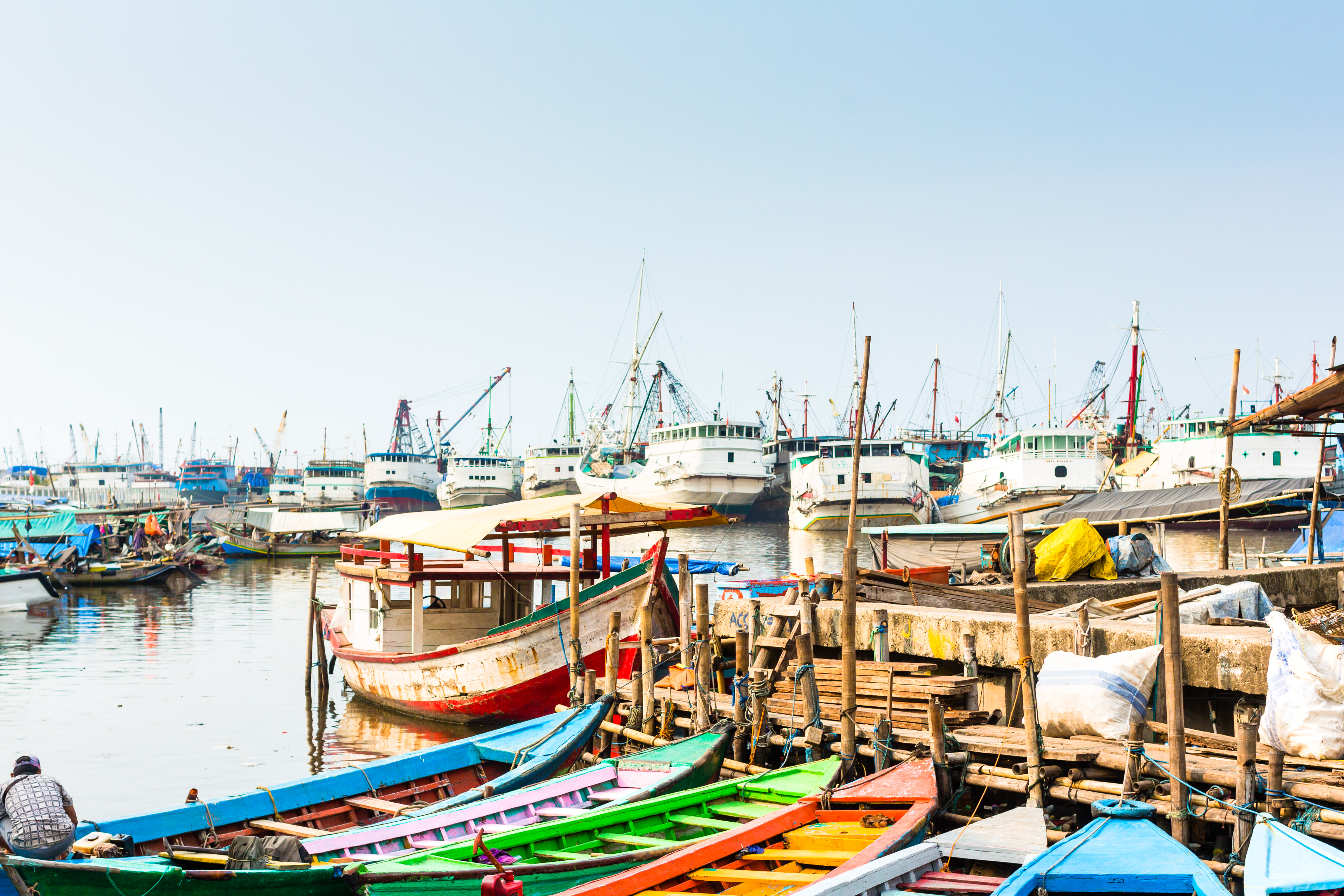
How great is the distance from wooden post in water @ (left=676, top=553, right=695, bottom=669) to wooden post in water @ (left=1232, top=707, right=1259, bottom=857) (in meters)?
6.97

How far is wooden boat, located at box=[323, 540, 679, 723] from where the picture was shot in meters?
16.4

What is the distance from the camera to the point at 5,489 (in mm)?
101000

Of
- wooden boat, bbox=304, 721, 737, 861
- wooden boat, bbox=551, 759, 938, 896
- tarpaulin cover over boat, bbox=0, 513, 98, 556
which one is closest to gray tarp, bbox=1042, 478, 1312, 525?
wooden boat, bbox=304, 721, 737, 861

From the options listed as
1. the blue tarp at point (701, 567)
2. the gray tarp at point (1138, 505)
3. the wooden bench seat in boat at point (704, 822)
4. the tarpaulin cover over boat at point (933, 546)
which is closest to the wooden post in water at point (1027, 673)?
the wooden bench seat in boat at point (704, 822)

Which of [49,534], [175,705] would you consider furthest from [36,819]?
[49,534]

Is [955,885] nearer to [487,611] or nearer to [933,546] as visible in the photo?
[487,611]

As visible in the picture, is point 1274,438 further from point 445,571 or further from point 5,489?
point 5,489

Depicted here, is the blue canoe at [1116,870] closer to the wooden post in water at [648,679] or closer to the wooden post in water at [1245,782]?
the wooden post in water at [1245,782]

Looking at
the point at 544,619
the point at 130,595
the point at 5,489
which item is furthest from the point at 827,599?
the point at 5,489

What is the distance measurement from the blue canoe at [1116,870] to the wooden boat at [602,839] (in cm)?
241

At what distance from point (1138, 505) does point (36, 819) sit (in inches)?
1444

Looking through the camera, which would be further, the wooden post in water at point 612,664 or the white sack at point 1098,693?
the wooden post in water at point 612,664

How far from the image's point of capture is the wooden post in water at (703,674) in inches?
471

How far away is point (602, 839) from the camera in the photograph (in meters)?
9.25
